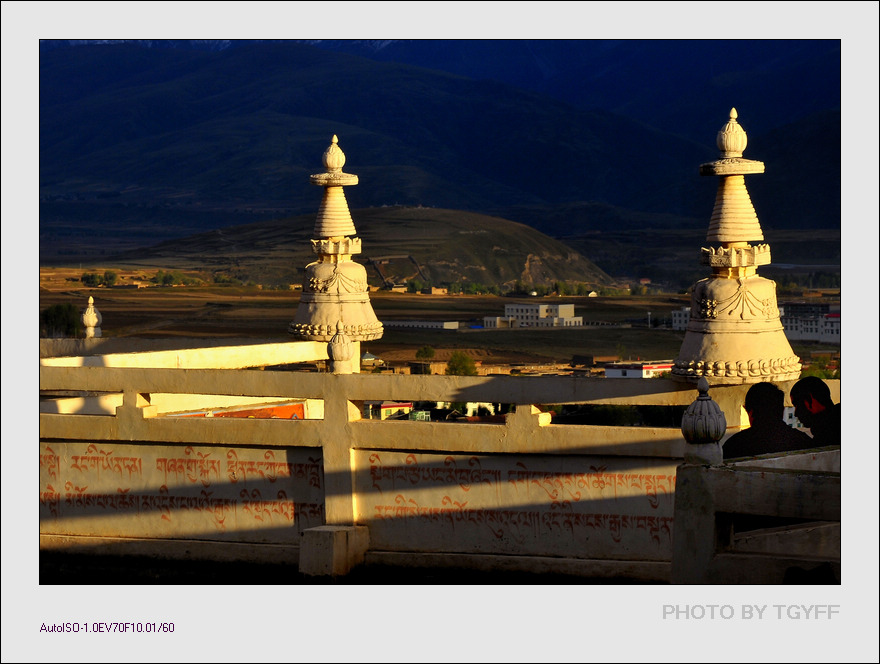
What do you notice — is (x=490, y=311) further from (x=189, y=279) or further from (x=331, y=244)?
(x=331, y=244)

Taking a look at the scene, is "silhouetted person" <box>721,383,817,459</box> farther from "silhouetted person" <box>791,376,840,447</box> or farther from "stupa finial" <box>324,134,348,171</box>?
"stupa finial" <box>324,134,348,171</box>

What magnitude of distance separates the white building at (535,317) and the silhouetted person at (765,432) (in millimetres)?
139932

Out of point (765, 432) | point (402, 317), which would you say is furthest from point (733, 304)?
point (402, 317)

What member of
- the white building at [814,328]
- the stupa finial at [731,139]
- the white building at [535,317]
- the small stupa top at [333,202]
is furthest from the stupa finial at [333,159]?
the white building at [535,317]

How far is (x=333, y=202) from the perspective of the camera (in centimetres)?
2322

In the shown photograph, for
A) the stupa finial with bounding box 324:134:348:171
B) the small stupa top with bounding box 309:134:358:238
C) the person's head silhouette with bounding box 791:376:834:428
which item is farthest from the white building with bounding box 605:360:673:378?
the person's head silhouette with bounding box 791:376:834:428

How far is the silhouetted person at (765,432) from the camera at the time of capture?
1630 cm

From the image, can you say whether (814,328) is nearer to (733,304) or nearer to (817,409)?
(733,304)

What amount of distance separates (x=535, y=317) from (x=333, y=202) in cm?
13784

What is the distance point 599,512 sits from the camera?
16875 mm

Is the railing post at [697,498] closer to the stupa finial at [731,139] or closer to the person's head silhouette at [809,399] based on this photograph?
the person's head silhouette at [809,399]

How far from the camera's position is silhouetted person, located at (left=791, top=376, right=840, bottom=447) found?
16.6 meters

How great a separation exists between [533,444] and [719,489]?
12.2 feet

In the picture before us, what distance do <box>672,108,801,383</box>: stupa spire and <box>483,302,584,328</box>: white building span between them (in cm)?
13820
